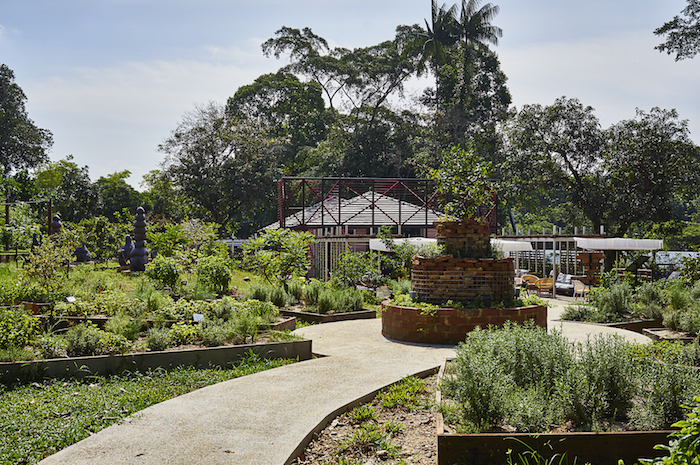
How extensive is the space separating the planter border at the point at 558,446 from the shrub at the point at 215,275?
9.18 m

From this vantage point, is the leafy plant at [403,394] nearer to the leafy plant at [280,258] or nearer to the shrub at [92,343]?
the shrub at [92,343]

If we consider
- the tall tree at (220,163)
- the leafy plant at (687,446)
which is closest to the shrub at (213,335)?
the leafy plant at (687,446)

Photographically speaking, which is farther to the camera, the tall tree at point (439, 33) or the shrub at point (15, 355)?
the tall tree at point (439, 33)

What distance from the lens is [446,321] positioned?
27.7 ft

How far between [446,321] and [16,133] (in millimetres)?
43740

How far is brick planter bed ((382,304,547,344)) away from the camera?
8383 mm

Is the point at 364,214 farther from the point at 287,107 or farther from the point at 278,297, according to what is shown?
the point at 287,107

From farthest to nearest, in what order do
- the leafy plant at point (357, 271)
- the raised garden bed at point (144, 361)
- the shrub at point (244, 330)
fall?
the leafy plant at point (357, 271) < the shrub at point (244, 330) < the raised garden bed at point (144, 361)

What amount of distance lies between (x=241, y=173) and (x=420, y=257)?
2886 centimetres

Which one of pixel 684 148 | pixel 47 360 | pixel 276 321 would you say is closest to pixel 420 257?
pixel 276 321

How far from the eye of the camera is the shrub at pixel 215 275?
12.3 metres

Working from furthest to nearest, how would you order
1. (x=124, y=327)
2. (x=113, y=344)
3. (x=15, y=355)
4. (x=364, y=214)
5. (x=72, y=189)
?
(x=72, y=189) < (x=364, y=214) < (x=124, y=327) < (x=113, y=344) < (x=15, y=355)

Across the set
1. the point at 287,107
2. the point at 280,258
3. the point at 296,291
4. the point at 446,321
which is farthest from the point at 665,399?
the point at 287,107

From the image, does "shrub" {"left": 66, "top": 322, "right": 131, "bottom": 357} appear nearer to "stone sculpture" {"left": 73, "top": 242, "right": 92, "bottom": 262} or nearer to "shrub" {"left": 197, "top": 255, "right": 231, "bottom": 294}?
"shrub" {"left": 197, "top": 255, "right": 231, "bottom": 294}
